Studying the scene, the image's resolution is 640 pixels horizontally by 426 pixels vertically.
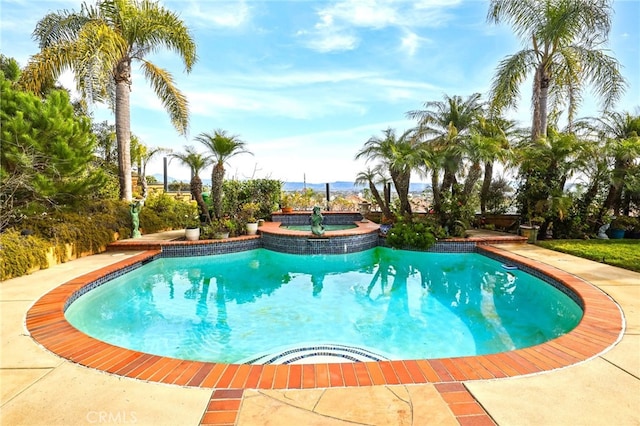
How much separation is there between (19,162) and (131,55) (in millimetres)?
6670

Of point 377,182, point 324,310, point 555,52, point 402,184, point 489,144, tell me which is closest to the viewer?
point 324,310

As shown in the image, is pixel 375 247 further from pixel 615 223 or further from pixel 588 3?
pixel 588 3

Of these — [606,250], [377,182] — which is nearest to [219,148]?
[377,182]

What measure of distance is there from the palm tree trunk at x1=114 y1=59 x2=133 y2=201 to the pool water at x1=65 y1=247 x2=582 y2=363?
461 cm

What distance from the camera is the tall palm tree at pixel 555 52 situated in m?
11.0

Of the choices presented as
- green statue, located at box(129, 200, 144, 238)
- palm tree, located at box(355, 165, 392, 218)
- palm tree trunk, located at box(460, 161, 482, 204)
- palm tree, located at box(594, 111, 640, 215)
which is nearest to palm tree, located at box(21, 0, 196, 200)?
green statue, located at box(129, 200, 144, 238)

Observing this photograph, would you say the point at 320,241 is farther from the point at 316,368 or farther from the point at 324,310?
the point at 316,368

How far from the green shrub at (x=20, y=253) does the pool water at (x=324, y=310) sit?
146 cm

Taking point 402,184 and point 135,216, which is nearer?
point 135,216

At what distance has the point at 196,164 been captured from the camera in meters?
11.1

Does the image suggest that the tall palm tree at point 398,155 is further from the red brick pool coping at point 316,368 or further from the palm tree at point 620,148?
the red brick pool coping at point 316,368

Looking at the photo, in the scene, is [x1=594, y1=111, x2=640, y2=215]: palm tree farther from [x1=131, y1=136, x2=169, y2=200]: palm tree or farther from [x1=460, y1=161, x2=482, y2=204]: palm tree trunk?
[x1=131, y1=136, x2=169, y2=200]: palm tree

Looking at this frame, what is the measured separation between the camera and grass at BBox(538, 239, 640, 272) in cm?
692

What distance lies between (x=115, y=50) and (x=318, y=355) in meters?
11.3
